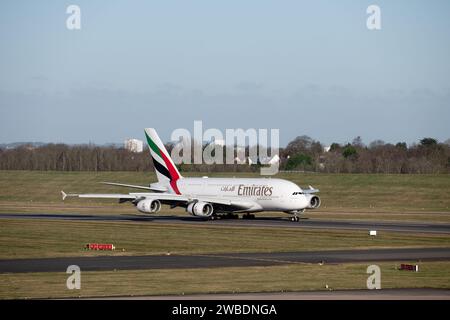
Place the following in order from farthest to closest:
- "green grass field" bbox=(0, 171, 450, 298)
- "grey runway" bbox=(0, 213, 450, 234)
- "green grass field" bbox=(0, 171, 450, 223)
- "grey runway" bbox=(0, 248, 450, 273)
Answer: "green grass field" bbox=(0, 171, 450, 223), "grey runway" bbox=(0, 213, 450, 234), "grey runway" bbox=(0, 248, 450, 273), "green grass field" bbox=(0, 171, 450, 298)

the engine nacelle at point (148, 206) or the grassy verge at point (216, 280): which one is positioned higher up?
the engine nacelle at point (148, 206)

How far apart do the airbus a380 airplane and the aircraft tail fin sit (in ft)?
0.52

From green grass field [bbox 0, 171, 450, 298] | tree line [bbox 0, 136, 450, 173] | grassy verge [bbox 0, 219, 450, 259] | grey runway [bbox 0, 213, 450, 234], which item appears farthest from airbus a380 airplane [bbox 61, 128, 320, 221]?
tree line [bbox 0, 136, 450, 173]

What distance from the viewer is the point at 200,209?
86.7 metres

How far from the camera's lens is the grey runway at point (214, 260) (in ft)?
151

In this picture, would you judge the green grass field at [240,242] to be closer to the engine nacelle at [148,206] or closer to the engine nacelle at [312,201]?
the engine nacelle at [148,206]

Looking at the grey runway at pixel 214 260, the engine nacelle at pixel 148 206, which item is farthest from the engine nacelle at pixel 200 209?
the grey runway at pixel 214 260

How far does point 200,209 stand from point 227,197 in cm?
444

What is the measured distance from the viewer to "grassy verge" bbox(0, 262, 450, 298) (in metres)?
36.7

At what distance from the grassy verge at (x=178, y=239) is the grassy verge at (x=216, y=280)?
37.8ft

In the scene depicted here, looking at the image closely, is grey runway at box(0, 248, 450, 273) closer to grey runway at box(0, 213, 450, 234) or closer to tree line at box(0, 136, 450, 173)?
grey runway at box(0, 213, 450, 234)
